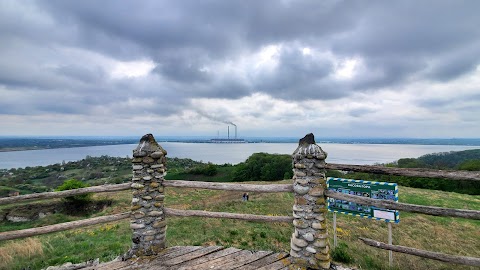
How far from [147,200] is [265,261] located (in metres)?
2.44

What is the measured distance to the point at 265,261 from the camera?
171 inches

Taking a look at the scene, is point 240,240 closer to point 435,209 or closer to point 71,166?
point 435,209

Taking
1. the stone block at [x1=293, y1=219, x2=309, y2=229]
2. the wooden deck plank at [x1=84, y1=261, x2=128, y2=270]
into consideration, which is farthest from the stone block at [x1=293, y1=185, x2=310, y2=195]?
the wooden deck plank at [x1=84, y1=261, x2=128, y2=270]

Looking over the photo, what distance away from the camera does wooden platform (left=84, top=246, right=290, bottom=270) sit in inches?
164

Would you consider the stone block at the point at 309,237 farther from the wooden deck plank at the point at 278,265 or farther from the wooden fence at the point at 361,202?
the wooden deck plank at the point at 278,265

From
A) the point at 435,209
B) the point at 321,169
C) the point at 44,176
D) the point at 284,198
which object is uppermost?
the point at 321,169

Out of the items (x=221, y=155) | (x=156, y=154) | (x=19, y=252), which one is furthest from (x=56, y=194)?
(x=221, y=155)

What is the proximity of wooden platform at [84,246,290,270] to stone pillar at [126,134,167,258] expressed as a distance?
0.92 feet

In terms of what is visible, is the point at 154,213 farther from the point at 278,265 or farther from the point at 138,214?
the point at 278,265

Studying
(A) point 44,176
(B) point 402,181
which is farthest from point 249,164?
(A) point 44,176

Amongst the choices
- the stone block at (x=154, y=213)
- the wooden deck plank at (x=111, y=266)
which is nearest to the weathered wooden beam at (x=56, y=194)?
the stone block at (x=154, y=213)

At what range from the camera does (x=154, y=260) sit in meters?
4.45

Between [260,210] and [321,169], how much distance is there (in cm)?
812

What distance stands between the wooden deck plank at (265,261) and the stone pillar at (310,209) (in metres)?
0.30
